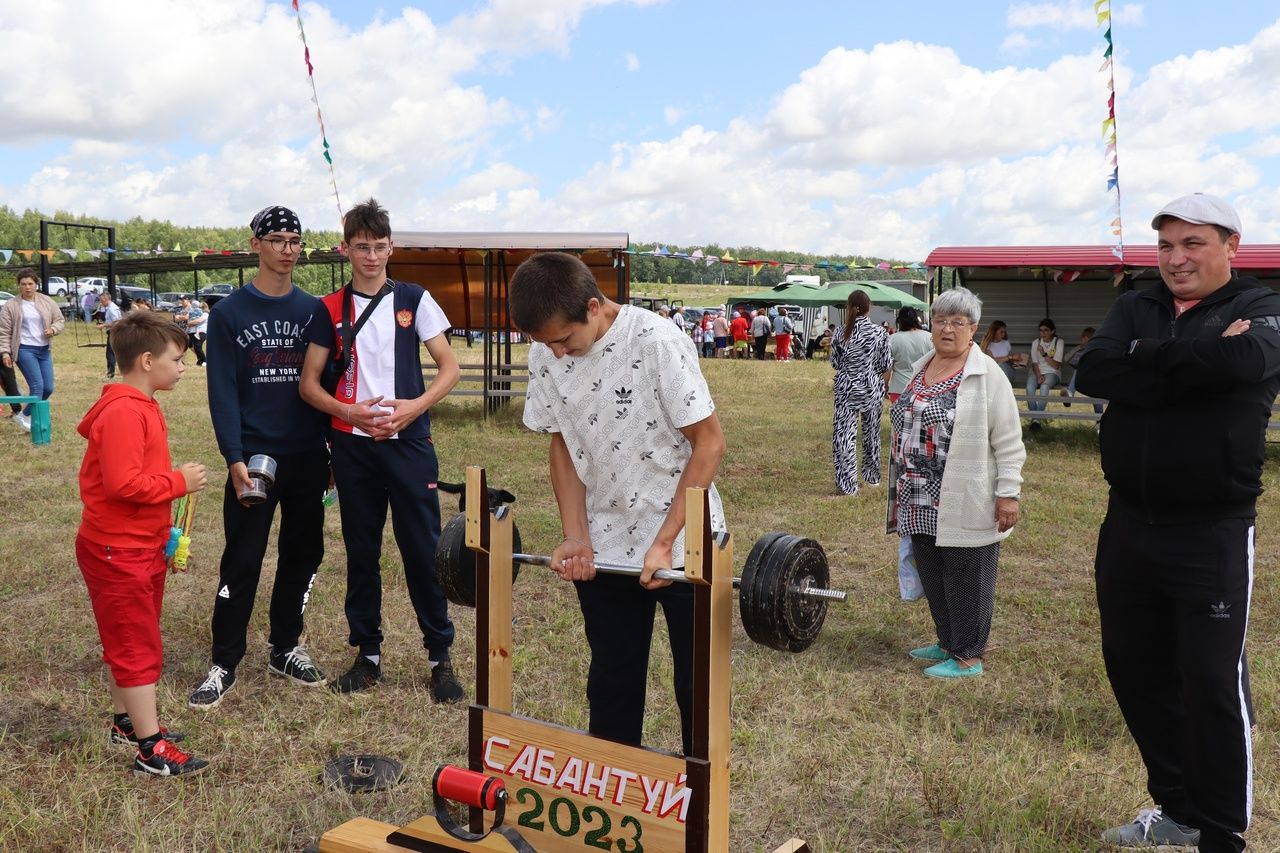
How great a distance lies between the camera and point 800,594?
9.50 feet

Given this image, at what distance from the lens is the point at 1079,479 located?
10969mm

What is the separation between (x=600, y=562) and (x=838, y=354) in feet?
24.3

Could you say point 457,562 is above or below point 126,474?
below

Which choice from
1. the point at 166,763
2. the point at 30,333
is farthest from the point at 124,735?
the point at 30,333

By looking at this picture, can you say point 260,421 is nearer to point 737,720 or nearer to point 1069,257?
point 737,720

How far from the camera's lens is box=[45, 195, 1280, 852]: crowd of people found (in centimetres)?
299

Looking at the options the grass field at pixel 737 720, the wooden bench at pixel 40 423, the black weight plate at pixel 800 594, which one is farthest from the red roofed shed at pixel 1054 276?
the black weight plate at pixel 800 594

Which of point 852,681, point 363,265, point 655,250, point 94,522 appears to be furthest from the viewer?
point 655,250

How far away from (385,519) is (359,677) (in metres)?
0.73

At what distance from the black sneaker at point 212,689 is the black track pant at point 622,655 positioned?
2.11 meters

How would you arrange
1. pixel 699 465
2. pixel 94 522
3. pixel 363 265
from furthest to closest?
1. pixel 363 265
2. pixel 94 522
3. pixel 699 465

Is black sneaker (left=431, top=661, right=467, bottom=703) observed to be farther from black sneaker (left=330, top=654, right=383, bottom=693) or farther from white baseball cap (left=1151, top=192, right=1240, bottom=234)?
white baseball cap (left=1151, top=192, right=1240, bottom=234)

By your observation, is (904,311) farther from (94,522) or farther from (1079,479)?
(94,522)

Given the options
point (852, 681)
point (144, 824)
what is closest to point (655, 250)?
point (852, 681)
